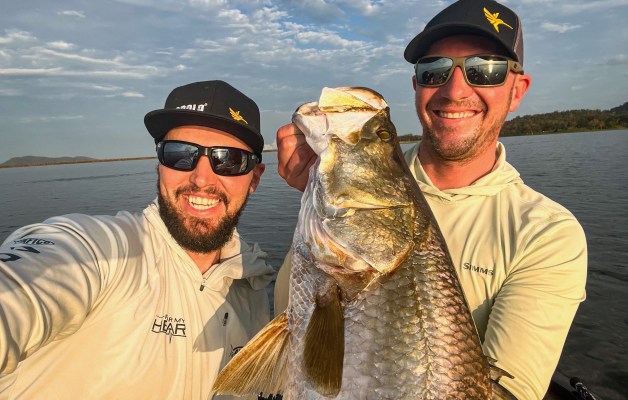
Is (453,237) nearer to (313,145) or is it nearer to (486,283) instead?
(486,283)

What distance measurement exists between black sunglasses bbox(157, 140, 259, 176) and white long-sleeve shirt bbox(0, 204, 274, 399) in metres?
0.47

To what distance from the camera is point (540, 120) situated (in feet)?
378

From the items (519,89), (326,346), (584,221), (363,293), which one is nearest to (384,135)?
(363,293)

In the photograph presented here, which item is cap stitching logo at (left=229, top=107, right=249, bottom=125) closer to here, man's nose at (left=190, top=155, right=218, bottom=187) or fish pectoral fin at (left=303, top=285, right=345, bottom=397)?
man's nose at (left=190, top=155, right=218, bottom=187)

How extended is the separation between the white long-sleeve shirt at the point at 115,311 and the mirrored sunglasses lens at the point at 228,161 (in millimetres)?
696

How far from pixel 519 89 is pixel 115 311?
3909 mm

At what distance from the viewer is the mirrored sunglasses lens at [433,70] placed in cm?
359

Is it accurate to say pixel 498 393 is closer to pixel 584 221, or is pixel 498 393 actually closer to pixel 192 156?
pixel 192 156

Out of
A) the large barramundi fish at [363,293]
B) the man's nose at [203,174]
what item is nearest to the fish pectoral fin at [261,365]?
the large barramundi fish at [363,293]

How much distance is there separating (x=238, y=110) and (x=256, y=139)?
318mm

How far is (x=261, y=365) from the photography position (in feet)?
7.78

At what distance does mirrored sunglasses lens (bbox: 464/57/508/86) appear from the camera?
352cm

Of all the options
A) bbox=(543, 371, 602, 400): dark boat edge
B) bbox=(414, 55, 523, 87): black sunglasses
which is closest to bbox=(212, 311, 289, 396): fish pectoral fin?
bbox=(414, 55, 523, 87): black sunglasses

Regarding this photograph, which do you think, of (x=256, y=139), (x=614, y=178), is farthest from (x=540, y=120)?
(x=256, y=139)
